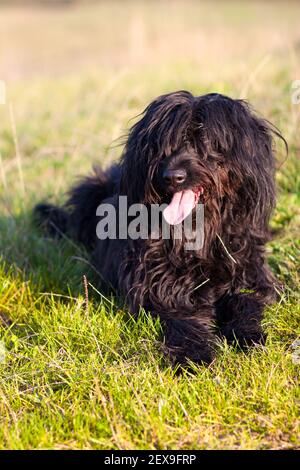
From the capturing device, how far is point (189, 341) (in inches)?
138

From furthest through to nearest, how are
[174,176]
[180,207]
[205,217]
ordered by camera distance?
[205,217] → [180,207] → [174,176]

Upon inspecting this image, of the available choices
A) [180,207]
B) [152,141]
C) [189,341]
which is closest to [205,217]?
[180,207]

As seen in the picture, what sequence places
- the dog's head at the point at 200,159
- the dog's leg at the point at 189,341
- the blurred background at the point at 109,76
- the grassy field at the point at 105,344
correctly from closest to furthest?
the grassy field at the point at 105,344, the dog's leg at the point at 189,341, the dog's head at the point at 200,159, the blurred background at the point at 109,76

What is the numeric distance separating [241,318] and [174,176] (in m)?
0.91

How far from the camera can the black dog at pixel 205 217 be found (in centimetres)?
356

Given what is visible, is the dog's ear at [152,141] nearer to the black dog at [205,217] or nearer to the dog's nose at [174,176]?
the black dog at [205,217]

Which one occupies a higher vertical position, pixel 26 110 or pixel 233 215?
pixel 26 110

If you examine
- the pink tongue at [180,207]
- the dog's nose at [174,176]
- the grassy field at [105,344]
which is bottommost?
the grassy field at [105,344]

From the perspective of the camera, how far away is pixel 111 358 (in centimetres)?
355

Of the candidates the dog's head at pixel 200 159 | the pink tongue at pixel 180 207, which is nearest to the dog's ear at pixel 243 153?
the dog's head at pixel 200 159

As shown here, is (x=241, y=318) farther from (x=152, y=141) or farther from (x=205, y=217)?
(x=152, y=141)
